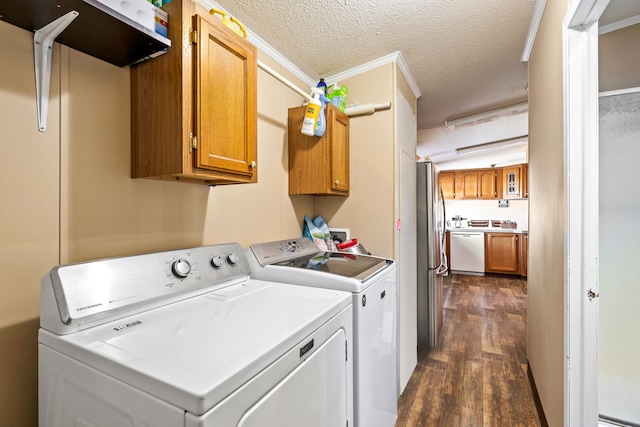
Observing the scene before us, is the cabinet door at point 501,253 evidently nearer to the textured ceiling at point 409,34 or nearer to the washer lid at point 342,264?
the textured ceiling at point 409,34

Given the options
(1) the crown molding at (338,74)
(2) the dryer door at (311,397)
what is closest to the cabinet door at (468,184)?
(1) the crown molding at (338,74)

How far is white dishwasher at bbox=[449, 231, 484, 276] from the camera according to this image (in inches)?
222

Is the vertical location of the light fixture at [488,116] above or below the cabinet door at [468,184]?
above

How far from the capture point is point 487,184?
6.05 metres

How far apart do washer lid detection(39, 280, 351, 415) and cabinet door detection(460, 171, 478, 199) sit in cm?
613

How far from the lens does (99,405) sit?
0.63 metres

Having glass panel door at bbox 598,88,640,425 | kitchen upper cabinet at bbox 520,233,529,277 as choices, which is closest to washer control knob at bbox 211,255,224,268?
glass panel door at bbox 598,88,640,425

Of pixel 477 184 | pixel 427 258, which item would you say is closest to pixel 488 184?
pixel 477 184

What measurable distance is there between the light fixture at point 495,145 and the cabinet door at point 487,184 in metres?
1.23

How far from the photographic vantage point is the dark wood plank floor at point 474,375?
5.96 feet

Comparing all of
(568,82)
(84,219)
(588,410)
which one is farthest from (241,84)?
(588,410)

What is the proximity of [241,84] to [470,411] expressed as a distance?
2420mm

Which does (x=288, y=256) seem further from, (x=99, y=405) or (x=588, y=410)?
(x=588, y=410)

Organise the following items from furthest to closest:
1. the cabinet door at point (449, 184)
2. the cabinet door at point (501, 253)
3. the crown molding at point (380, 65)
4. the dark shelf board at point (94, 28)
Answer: the cabinet door at point (449, 184) → the cabinet door at point (501, 253) → the crown molding at point (380, 65) → the dark shelf board at point (94, 28)
